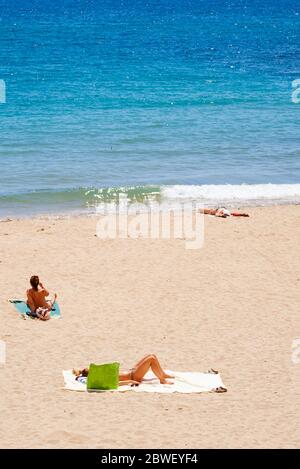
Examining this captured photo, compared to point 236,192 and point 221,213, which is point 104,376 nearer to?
point 221,213

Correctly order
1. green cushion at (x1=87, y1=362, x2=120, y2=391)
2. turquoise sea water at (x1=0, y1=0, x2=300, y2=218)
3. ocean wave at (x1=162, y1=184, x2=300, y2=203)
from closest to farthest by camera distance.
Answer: green cushion at (x1=87, y1=362, x2=120, y2=391) → ocean wave at (x1=162, y1=184, x2=300, y2=203) → turquoise sea water at (x1=0, y1=0, x2=300, y2=218)

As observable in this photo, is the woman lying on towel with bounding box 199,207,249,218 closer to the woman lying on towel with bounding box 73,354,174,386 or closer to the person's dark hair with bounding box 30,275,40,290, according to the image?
the person's dark hair with bounding box 30,275,40,290

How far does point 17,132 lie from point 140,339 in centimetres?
1819

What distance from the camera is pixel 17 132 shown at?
32.3 meters

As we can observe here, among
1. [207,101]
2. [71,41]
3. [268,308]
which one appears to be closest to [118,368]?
[268,308]

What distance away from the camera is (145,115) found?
1410 inches

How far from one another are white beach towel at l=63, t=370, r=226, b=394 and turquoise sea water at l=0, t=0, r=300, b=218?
1070 cm

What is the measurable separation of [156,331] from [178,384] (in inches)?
85.5

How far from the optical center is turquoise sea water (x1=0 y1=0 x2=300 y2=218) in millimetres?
26531

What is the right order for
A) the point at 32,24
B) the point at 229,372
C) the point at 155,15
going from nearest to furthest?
the point at 229,372 → the point at 32,24 → the point at 155,15

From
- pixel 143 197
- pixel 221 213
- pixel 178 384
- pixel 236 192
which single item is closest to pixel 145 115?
pixel 236 192

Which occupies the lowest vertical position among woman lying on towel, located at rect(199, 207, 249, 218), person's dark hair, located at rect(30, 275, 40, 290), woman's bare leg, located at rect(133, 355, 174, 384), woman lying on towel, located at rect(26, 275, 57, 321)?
woman's bare leg, located at rect(133, 355, 174, 384)

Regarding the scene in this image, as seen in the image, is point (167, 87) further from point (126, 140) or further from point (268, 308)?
point (268, 308)

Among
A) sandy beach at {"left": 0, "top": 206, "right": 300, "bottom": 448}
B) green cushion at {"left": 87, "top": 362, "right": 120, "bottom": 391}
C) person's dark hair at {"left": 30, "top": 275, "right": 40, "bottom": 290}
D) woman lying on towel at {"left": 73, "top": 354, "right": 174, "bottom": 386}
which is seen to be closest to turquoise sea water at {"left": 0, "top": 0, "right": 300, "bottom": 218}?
sandy beach at {"left": 0, "top": 206, "right": 300, "bottom": 448}
